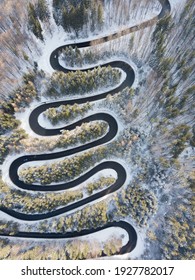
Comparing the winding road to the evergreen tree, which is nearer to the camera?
the winding road

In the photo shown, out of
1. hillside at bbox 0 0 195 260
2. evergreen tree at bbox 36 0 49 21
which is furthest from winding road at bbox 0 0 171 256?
evergreen tree at bbox 36 0 49 21

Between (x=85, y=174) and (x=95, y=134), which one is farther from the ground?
(x=95, y=134)

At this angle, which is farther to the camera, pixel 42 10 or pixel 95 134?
pixel 42 10

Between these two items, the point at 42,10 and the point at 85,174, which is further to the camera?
the point at 42,10

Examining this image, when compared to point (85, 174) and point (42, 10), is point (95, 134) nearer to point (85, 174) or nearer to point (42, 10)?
point (85, 174)

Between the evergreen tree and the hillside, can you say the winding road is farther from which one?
the evergreen tree

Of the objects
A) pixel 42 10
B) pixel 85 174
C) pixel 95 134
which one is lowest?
pixel 85 174

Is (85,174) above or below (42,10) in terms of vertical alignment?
below

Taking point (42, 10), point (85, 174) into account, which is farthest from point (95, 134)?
point (42, 10)

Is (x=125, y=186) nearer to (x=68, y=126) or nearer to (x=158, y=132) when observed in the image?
(x=158, y=132)

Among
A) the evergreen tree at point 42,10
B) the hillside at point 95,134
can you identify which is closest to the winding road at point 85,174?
the hillside at point 95,134
